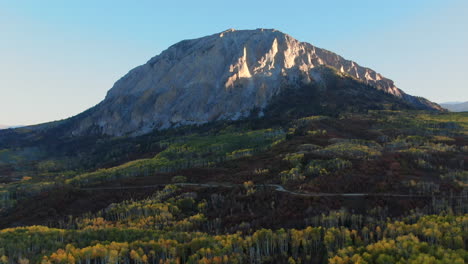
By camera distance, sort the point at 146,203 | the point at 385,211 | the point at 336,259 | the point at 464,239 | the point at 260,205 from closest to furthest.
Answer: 1. the point at 336,259
2. the point at 464,239
3. the point at 385,211
4. the point at 260,205
5. the point at 146,203

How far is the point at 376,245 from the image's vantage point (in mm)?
100812

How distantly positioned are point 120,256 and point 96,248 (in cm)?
916

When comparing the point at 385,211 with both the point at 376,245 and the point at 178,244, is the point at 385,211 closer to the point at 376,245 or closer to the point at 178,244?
the point at 376,245

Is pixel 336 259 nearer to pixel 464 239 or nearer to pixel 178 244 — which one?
pixel 464 239

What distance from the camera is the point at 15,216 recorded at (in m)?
187

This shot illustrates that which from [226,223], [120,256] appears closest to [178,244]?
[120,256]

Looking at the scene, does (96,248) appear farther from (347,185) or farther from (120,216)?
(347,185)

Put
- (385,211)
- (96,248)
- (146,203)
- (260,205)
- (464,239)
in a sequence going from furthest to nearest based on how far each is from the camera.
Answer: (146,203), (260,205), (385,211), (96,248), (464,239)

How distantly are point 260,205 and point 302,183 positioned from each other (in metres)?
33.3

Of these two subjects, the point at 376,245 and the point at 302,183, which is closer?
the point at 376,245

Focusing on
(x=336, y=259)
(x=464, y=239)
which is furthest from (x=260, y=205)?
(x=464, y=239)

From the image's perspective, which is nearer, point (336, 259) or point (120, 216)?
point (336, 259)

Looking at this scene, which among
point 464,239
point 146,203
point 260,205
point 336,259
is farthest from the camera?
point 146,203

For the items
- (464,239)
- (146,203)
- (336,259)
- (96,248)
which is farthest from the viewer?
(146,203)
